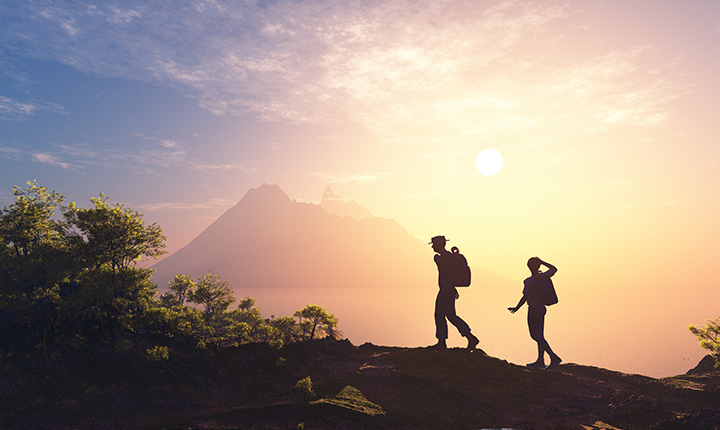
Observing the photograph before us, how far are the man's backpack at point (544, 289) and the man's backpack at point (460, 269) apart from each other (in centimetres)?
340

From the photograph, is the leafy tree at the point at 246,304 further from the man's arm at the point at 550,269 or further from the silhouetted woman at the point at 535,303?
the man's arm at the point at 550,269

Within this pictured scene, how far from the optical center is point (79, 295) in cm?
1895

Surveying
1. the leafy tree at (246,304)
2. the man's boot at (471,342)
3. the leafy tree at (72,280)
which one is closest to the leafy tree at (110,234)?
the leafy tree at (72,280)

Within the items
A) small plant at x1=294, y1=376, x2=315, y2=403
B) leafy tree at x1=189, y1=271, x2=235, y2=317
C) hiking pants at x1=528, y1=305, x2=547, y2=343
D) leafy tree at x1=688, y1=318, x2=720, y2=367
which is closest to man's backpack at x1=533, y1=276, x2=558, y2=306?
hiking pants at x1=528, y1=305, x2=547, y2=343

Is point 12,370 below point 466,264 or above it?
below

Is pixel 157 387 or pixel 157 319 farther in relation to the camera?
pixel 157 319

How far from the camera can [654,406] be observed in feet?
45.5

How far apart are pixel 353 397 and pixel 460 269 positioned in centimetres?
890

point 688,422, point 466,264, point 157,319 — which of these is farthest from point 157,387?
point 688,422

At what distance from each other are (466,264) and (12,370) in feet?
70.7

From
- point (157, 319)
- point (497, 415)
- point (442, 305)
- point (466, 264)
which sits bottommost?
point (497, 415)

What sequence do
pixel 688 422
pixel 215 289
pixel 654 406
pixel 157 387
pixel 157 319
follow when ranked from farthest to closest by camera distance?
pixel 215 289 < pixel 157 319 < pixel 157 387 < pixel 654 406 < pixel 688 422

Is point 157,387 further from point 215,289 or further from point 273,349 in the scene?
point 215,289

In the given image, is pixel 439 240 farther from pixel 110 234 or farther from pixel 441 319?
pixel 110 234
